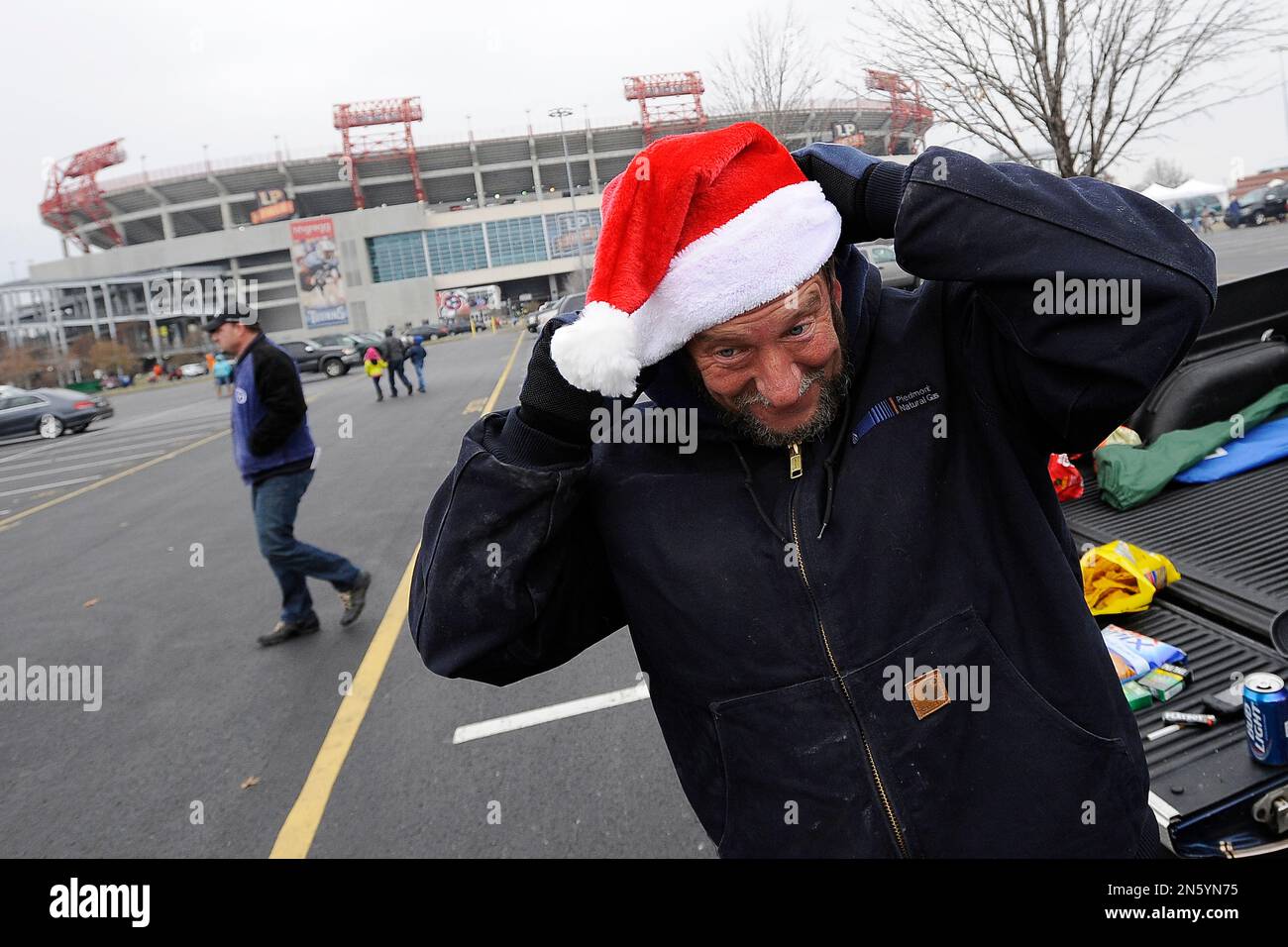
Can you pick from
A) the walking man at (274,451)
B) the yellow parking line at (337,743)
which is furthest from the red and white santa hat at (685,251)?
the walking man at (274,451)

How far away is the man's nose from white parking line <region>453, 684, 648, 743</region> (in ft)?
8.77

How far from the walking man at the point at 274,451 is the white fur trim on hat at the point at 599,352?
414cm

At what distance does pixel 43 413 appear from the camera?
21.8 metres

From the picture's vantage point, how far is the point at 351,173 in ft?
247

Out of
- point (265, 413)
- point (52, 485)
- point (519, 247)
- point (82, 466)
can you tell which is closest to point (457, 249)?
point (519, 247)

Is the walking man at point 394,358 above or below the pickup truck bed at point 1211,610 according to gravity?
above

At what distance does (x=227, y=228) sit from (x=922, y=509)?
84.7 metres

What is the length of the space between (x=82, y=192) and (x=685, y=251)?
9524 centimetres

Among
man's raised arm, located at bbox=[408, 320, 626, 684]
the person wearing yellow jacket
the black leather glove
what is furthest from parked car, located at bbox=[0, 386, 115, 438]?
the black leather glove

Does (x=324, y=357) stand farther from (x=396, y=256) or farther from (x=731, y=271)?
(x=396, y=256)

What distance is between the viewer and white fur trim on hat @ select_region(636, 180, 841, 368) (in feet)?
4.65

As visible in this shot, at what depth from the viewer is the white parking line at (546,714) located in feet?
12.6

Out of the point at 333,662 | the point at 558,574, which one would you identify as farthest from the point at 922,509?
the point at 333,662

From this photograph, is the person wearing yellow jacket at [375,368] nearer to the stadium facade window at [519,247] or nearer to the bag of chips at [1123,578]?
the bag of chips at [1123,578]
